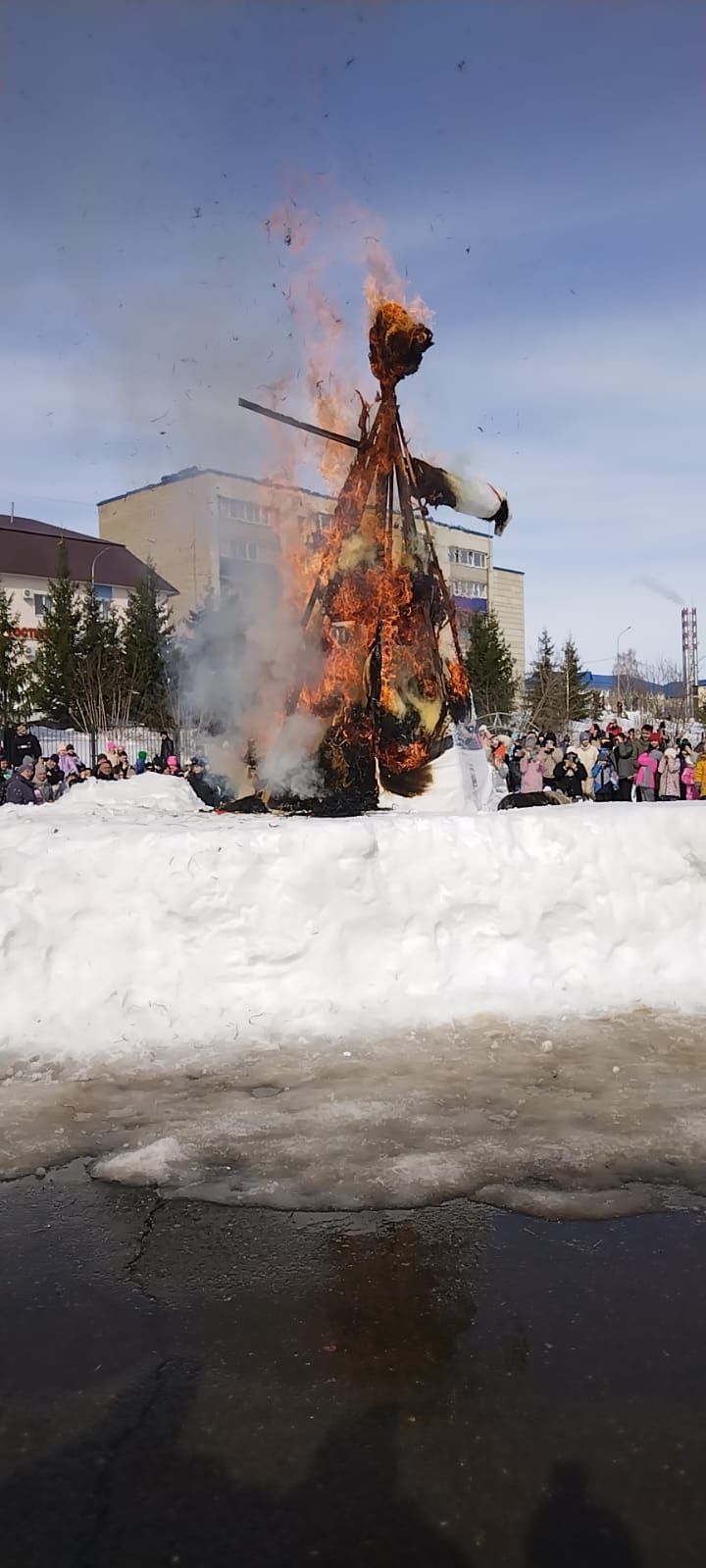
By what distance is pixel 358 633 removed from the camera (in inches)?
487

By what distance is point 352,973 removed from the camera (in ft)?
24.3

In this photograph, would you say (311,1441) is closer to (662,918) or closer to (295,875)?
(295,875)

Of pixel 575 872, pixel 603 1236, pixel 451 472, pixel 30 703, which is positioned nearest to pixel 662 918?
pixel 575 872

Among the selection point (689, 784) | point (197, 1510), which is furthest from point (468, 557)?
point (197, 1510)

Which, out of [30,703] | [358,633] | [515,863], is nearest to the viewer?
[515,863]

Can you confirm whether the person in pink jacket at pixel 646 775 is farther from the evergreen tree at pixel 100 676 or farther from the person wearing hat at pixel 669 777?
the evergreen tree at pixel 100 676

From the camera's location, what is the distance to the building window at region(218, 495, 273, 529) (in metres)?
13.5

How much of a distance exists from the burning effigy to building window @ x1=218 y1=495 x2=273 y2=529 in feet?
3.72

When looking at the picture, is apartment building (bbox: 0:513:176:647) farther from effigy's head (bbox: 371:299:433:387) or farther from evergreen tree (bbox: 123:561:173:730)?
effigy's head (bbox: 371:299:433:387)

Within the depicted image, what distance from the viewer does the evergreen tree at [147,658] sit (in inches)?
1442

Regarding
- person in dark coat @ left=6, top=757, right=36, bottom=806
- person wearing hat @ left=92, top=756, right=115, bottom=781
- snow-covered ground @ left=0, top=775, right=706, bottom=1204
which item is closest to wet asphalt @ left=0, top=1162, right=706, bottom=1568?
snow-covered ground @ left=0, top=775, right=706, bottom=1204

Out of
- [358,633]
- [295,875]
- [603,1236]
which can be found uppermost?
[358,633]

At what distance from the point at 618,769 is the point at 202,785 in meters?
7.29

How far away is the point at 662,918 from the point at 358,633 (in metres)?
5.72
